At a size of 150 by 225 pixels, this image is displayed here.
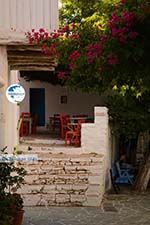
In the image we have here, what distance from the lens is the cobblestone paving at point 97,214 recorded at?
1152cm

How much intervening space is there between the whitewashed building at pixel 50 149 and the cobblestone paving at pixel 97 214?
0.45 meters

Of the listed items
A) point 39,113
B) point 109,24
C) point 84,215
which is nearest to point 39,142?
point 84,215

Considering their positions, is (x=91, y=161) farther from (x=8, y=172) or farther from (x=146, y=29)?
(x=146, y=29)

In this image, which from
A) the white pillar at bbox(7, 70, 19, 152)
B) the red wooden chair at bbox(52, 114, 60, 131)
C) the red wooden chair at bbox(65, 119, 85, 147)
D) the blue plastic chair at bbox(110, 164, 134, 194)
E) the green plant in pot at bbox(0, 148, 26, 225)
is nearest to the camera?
the green plant in pot at bbox(0, 148, 26, 225)

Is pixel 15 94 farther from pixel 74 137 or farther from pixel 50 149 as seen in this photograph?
pixel 74 137

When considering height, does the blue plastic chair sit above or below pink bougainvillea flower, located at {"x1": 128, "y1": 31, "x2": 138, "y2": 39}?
below

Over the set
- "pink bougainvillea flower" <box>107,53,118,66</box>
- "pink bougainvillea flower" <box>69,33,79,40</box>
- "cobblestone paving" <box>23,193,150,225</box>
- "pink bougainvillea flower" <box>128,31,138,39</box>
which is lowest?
"cobblestone paving" <box>23,193,150,225</box>

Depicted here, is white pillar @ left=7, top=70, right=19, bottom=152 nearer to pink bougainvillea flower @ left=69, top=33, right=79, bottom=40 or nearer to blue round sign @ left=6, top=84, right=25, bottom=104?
blue round sign @ left=6, top=84, right=25, bottom=104

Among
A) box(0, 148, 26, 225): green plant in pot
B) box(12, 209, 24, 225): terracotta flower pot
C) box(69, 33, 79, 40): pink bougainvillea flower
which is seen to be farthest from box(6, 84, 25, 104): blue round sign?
box(69, 33, 79, 40): pink bougainvillea flower

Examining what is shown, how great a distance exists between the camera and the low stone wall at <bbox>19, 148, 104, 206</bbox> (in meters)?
13.5

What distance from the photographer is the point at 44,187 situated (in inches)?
540

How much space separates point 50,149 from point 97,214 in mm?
3395

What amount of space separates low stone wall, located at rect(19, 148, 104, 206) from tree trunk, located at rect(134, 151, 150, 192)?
3.23 meters

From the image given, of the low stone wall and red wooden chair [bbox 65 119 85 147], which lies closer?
the low stone wall
